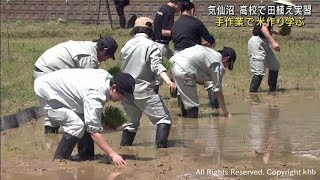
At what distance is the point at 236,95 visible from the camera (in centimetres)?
1310

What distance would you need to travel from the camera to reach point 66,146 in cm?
751

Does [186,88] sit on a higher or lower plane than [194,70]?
lower

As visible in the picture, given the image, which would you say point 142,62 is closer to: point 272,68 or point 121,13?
point 272,68

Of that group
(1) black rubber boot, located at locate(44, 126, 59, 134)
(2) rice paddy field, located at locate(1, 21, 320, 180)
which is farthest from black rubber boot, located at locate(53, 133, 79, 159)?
(1) black rubber boot, located at locate(44, 126, 59, 134)

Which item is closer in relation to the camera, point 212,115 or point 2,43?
point 212,115

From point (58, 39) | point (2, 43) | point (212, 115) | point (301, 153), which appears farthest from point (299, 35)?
point (301, 153)

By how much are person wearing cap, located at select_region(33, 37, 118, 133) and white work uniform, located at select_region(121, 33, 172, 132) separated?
0.26 meters

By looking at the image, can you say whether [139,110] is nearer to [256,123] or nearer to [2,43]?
[256,123]

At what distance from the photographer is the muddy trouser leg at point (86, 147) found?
776 cm

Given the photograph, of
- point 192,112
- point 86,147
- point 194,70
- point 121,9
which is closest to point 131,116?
point 86,147

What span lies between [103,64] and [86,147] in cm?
773

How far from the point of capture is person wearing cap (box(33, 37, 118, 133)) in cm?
845

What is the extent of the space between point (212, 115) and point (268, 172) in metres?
3.84

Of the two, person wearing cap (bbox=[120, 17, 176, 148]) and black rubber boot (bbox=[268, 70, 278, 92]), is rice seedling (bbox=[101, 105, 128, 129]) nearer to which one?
person wearing cap (bbox=[120, 17, 176, 148])
